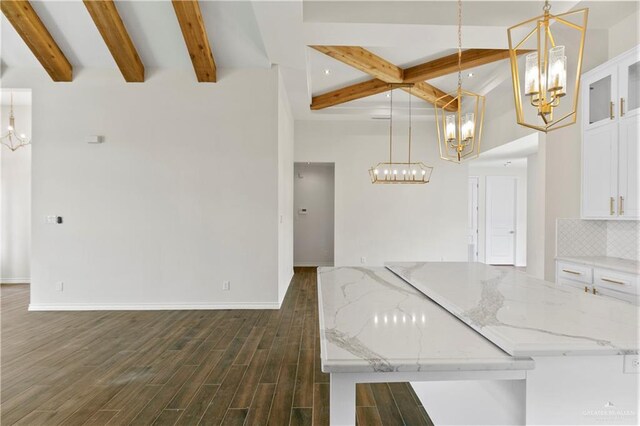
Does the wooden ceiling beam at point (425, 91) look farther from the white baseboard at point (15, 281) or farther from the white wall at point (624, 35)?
the white baseboard at point (15, 281)

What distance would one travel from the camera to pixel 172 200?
4316mm

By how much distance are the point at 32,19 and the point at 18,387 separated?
12.4ft

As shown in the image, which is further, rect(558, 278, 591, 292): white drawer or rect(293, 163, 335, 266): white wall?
rect(293, 163, 335, 266): white wall

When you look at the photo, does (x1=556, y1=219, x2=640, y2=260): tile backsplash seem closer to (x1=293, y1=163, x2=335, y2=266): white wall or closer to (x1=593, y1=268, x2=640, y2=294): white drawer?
(x1=593, y1=268, x2=640, y2=294): white drawer

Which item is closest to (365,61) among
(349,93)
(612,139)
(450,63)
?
(450,63)

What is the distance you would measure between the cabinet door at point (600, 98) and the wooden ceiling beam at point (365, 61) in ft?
7.43

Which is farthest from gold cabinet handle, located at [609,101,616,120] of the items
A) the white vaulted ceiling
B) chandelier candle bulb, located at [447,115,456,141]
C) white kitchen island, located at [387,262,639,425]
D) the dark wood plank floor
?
the dark wood plank floor

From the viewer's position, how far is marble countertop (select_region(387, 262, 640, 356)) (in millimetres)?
1026

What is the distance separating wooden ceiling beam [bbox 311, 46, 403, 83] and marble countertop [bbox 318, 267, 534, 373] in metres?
3.33

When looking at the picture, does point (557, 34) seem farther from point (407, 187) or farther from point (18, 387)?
point (18, 387)

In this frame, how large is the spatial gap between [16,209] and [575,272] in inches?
332

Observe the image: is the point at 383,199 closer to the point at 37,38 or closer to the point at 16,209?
the point at 37,38

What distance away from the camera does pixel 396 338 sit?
113 centimetres

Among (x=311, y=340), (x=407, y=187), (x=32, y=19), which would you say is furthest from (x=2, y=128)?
(x=407, y=187)
